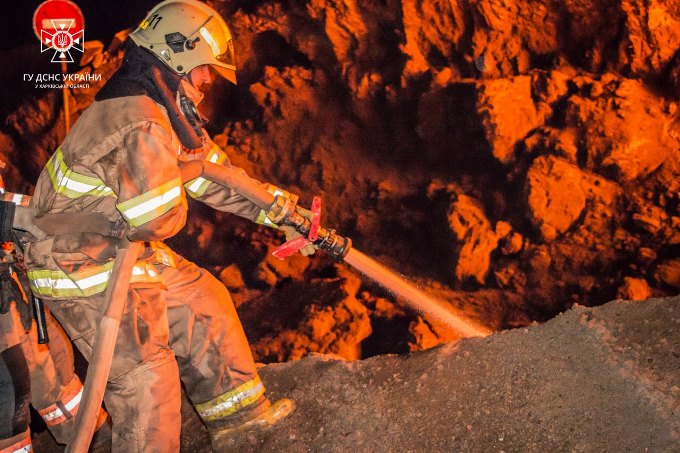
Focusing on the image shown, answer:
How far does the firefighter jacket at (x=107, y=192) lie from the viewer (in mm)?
2578

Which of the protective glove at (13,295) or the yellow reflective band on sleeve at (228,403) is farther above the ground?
the protective glove at (13,295)

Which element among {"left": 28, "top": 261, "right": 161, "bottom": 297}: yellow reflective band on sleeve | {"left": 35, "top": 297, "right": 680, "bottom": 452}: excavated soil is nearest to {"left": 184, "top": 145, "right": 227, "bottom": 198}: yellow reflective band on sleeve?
{"left": 28, "top": 261, "right": 161, "bottom": 297}: yellow reflective band on sleeve

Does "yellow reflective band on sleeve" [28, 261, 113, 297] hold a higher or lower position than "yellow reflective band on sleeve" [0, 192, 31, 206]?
lower

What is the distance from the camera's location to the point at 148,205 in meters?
2.56

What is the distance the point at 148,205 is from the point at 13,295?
123 cm

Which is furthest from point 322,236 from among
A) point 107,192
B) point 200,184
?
point 107,192

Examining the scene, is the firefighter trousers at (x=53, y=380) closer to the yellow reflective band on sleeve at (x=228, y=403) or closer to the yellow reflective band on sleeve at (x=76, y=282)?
the yellow reflective band on sleeve at (x=76, y=282)

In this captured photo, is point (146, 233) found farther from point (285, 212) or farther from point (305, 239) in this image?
point (305, 239)

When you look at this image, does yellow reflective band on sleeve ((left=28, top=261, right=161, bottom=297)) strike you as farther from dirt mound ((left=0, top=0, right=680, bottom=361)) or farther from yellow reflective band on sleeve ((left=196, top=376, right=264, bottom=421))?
dirt mound ((left=0, top=0, right=680, bottom=361))

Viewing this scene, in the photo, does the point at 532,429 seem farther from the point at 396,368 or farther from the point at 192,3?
the point at 192,3

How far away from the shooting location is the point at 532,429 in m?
2.66

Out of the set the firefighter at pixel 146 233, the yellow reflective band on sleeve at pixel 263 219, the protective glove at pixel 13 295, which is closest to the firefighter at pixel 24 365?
the protective glove at pixel 13 295

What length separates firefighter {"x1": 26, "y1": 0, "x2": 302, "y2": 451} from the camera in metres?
2.63

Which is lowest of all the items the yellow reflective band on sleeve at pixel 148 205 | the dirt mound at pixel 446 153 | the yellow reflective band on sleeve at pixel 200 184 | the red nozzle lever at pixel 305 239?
the dirt mound at pixel 446 153
